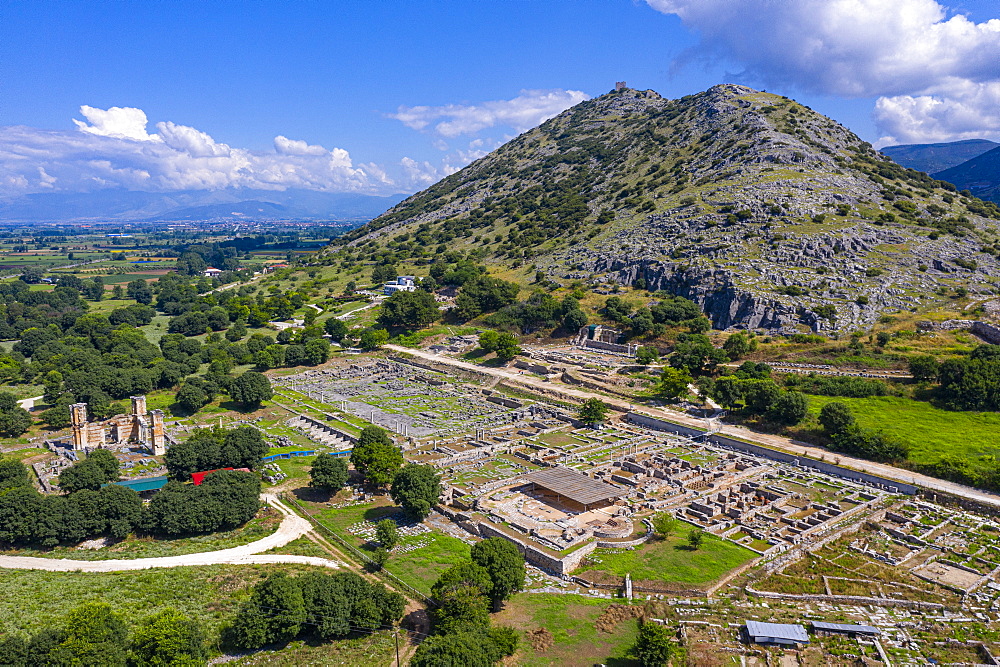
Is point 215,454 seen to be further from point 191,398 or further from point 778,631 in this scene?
point 778,631

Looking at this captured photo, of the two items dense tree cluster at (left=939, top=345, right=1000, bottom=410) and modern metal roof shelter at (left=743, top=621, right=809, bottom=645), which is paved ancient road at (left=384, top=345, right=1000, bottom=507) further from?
modern metal roof shelter at (left=743, top=621, right=809, bottom=645)

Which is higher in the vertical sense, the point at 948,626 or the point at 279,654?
the point at 948,626

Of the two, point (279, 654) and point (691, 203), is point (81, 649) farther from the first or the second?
point (691, 203)

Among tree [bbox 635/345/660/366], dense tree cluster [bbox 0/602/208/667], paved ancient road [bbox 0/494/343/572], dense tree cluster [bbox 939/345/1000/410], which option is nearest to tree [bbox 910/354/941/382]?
dense tree cluster [bbox 939/345/1000/410]

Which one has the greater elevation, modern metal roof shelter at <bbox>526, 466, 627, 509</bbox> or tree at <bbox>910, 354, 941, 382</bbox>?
tree at <bbox>910, 354, 941, 382</bbox>

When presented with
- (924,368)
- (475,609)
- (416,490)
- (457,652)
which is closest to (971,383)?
(924,368)

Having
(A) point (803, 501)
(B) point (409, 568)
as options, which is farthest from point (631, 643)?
(A) point (803, 501)
